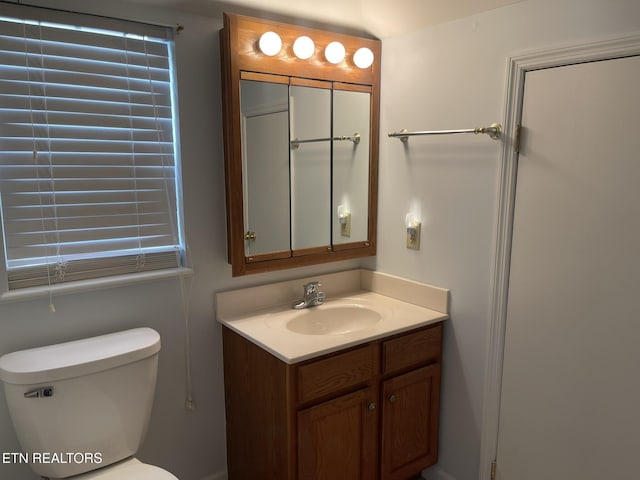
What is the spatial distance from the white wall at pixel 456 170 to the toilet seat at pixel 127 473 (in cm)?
123

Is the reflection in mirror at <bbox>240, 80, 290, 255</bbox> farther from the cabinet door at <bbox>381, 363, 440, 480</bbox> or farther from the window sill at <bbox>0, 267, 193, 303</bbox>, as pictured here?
the cabinet door at <bbox>381, 363, 440, 480</bbox>

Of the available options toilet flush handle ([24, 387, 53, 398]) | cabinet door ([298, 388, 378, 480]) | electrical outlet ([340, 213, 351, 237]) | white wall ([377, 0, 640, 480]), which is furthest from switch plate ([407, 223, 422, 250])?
toilet flush handle ([24, 387, 53, 398])

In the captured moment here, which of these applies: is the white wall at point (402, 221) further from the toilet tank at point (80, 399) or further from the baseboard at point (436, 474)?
the toilet tank at point (80, 399)

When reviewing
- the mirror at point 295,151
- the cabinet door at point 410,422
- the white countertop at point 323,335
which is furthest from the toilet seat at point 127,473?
the cabinet door at point 410,422

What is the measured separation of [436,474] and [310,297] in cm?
102

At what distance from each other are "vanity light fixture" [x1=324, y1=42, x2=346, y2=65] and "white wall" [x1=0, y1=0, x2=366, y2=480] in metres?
0.48

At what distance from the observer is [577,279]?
1.58 m

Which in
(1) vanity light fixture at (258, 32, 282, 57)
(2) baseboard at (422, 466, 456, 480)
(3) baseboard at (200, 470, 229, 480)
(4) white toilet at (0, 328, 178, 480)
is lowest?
(2) baseboard at (422, 466, 456, 480)

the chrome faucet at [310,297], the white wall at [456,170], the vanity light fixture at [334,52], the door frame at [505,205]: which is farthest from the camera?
the chrome faucet at [310,297]

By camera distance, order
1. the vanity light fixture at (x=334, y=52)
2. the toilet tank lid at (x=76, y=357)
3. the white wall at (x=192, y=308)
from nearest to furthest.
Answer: the toilet tank lid at (x=76, y=357), the white wall at (x=192, y=308), the vanity light fixture at (x=334, y=52)

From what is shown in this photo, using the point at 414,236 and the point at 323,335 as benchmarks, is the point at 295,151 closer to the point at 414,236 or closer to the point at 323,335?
the point at 414,236

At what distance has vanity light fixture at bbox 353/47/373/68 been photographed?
6.82 ft

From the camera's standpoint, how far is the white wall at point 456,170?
1.74 metres

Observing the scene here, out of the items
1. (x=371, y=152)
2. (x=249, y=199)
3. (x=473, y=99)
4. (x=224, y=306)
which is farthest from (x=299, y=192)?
(x=473, y=99)
